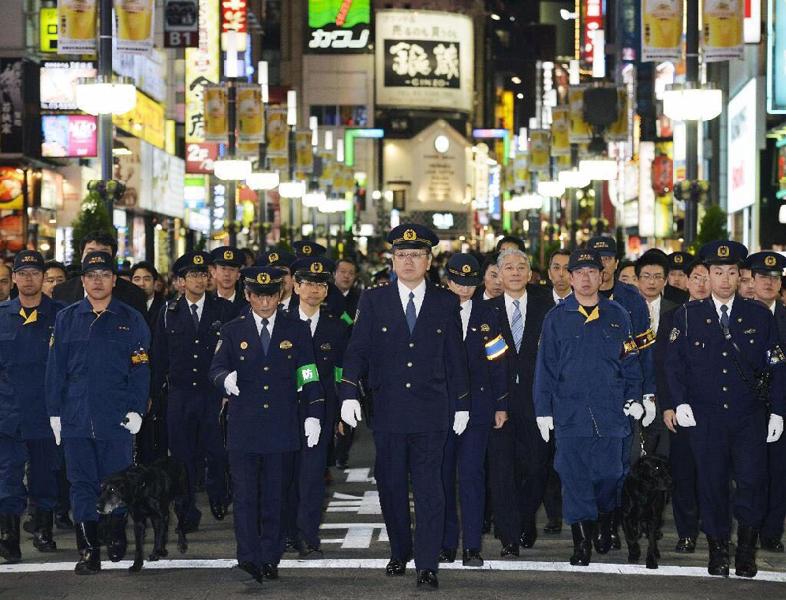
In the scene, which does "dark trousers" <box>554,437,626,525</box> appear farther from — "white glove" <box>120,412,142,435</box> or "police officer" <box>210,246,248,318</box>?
"police officer" <box>210,246,248,318</box>

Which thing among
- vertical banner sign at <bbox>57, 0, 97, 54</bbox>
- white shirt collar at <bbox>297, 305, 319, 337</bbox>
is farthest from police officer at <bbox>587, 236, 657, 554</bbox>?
vertical banner sign at <bbox>57, 0, 97, 54</bbox>

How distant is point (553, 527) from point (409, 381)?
2.93 metres

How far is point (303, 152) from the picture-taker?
2403 inches

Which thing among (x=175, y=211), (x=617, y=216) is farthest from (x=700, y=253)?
(x=617, y=216)

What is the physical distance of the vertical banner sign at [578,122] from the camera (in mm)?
38094

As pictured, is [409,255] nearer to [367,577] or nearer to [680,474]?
[367,577]

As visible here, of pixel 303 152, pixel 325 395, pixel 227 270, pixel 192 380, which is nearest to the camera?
pixel 325 395

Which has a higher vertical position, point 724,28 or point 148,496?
point 724,28

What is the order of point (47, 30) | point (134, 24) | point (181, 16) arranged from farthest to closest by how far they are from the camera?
point (181, 16), point (47, 30), point (134, 24)

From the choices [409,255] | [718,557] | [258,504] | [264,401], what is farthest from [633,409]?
[258,504]

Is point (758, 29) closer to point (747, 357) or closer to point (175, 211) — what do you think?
point (175, 211)

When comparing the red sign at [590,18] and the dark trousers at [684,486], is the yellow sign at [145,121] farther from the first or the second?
the dark trousers at [684,486]

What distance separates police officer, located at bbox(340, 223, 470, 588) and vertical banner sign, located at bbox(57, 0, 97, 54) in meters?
13.2

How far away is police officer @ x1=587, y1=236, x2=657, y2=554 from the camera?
1109cm
